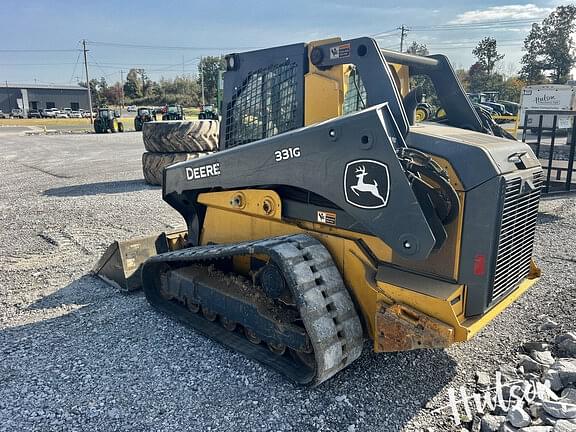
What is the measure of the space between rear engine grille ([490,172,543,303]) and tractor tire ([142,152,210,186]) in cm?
765

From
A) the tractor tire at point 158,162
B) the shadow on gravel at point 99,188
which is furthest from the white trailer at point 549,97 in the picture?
the shadow on gravel at point 99,188

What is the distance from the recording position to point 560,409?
276 cm

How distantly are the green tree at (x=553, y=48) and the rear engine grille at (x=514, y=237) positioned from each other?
5151cm

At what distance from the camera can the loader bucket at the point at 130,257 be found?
199 inches

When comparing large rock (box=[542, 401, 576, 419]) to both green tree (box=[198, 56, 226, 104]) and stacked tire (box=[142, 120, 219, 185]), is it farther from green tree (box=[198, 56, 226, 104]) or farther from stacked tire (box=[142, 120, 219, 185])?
green tree (box=[198, 56, 226, 104])

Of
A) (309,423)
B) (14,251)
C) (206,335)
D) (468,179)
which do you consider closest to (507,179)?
(468,179)

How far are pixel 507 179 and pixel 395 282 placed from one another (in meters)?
0.97

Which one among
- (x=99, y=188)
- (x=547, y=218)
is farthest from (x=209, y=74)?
(x=547, y=218)

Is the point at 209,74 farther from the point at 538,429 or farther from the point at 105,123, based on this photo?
the point at 538,429

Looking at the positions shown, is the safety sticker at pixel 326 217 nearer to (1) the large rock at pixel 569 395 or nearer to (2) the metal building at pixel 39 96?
(1) the large rock at pixel 569 395

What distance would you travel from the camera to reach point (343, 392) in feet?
10.7

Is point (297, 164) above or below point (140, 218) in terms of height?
above

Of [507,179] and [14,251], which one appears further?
[14,251]

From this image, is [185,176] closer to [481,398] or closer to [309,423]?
[309,423]
